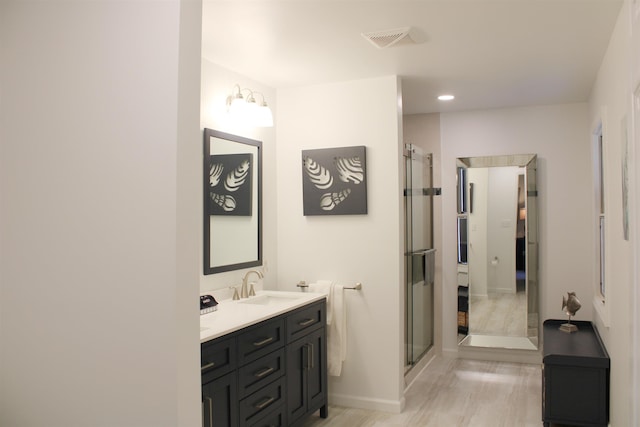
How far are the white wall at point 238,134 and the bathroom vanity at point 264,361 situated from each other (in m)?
0.18

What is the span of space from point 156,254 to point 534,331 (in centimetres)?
436

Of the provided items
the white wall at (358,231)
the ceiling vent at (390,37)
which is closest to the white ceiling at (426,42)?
the ceiling vent at (390,37)

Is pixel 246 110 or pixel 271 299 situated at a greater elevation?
pixel 246 110

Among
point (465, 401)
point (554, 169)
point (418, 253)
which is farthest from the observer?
point (554, 169)

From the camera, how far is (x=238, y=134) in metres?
3.74

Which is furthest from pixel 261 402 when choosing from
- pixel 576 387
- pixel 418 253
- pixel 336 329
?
pixel 418 253

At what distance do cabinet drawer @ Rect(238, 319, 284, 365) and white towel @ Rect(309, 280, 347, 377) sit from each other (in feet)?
2.62

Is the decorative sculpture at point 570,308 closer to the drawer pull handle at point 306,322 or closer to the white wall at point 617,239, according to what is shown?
the white wall at point 617,239

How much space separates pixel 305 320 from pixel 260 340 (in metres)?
0.60

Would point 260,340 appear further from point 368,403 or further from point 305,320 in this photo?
point 368,403

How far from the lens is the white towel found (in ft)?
12.8

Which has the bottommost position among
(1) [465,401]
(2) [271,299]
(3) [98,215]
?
(1) [465,401]

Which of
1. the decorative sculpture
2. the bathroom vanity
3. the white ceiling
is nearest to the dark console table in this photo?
the decorative sculpture

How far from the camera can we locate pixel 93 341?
186cm
